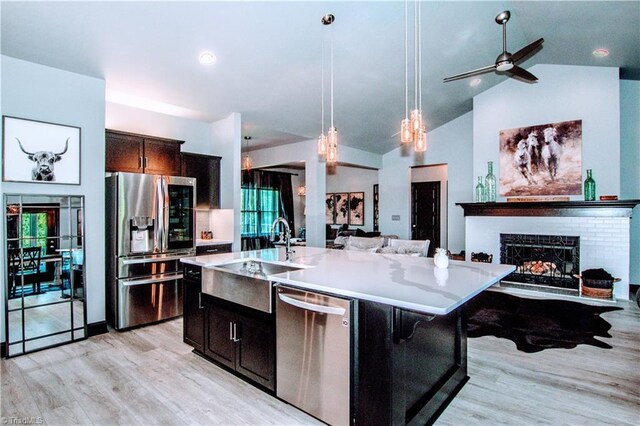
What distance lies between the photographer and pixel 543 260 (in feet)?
18.1

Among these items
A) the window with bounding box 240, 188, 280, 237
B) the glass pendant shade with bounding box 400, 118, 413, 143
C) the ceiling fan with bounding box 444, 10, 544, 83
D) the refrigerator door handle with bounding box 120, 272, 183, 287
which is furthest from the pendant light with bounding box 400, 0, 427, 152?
the window with bounding box 240, 188, 280, 237

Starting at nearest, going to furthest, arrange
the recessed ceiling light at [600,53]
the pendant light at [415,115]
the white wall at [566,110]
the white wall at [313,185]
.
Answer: the pendant light at [415,115] < the recessed ceiling light at [600,53] < the white wall at [566,110] < the white wall at [313,185]

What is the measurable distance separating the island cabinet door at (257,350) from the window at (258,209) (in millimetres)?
7203

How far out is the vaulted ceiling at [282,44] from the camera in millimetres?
3000

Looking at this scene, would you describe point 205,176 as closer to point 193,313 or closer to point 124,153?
point 124,153

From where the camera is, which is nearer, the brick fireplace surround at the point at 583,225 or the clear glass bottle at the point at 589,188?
the brick fireplace surround at the point at 583,225

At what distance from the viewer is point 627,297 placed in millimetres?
4844

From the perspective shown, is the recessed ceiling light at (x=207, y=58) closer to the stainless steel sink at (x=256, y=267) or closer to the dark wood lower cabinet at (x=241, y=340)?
the stainless steel sink at (x=256, y=267)

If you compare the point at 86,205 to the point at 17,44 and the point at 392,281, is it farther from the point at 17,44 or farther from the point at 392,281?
the point at 392,281

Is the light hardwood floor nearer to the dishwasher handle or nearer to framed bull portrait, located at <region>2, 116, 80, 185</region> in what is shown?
the dishwasher handle

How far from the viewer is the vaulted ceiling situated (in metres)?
3.00

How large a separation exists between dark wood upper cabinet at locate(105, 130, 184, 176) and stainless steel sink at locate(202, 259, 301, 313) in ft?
6.85

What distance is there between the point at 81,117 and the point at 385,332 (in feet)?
12.4

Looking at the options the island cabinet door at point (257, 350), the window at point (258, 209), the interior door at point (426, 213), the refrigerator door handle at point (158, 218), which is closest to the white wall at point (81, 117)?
the refrigerator door handle at point (158, 218)
